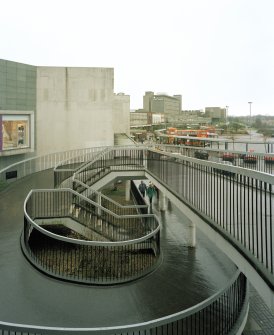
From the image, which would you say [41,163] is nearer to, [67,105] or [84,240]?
[67,105]

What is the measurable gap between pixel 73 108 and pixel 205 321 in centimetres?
1753

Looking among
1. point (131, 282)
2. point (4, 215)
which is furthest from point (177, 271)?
point (4, 215)

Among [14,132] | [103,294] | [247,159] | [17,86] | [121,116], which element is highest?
[121,116]

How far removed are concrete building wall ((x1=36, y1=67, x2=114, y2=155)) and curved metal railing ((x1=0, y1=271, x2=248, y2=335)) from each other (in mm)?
15854

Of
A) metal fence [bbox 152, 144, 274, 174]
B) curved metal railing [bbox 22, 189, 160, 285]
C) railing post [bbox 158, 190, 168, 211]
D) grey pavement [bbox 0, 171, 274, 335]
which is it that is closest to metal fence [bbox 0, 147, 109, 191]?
railing post [bbox 158, 190, 168, 211]

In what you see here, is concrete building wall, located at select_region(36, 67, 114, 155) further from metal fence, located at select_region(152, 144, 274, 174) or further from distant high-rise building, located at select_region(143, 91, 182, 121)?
distant high-rise building, located at select_region(143, 91, 182, 121)

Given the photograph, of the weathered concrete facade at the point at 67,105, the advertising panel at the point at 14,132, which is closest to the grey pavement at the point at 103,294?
the advertising panel at the point at 14,132

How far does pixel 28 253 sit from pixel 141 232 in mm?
5101

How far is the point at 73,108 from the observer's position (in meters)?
21.6

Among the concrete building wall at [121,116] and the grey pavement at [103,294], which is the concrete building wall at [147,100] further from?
the grey pavement at [103,294]

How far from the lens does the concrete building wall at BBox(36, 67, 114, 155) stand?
20953 millimetres

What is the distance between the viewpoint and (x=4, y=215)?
439 inches

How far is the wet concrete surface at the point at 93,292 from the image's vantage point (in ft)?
18.9

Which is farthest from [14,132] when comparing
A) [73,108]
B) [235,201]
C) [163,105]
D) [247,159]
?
[163,105]
